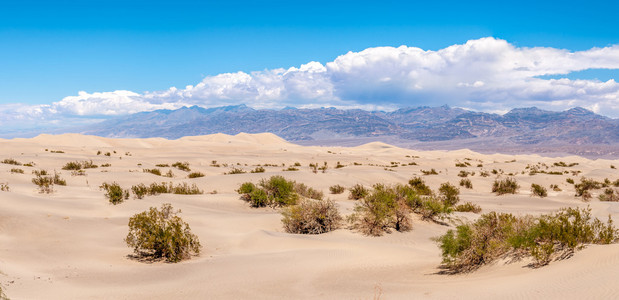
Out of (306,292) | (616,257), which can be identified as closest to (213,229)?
(306,292)

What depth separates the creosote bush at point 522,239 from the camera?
6.14 m

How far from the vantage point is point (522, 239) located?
6.45m

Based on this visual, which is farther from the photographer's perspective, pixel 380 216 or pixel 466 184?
pixel 466 184

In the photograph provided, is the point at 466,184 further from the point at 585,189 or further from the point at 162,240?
the point at 162,240

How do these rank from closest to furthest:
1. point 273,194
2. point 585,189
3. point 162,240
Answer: point 162,240 → point 273,194 → point 585,189

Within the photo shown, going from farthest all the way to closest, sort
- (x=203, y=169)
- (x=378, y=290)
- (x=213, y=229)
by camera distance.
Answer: (x=203, y=169)
(x=213, y=229)
(x=378, y=290)

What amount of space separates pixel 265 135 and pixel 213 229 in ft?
287

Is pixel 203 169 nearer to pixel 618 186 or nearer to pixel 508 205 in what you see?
pixel 508 205

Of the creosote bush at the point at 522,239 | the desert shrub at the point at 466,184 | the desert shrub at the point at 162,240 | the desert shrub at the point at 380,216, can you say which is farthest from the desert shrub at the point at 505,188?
the desert shrub at the point at 162,240

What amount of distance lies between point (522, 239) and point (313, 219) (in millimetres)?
5646

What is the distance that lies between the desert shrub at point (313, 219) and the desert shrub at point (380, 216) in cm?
57

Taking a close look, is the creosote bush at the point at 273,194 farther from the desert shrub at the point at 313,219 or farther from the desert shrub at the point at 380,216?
the desert shrub at the point at 380,216

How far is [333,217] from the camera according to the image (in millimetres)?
11117

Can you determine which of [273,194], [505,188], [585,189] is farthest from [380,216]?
[585,189]
